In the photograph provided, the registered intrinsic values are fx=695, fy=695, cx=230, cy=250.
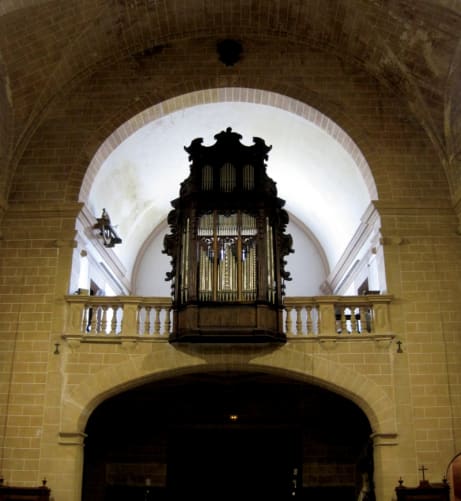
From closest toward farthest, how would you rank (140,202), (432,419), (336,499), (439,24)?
(432,419), (439,24), (336,499), (140,202)

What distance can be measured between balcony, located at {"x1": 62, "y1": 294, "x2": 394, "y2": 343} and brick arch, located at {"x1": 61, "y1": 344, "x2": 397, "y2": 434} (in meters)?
0.41

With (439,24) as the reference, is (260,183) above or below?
below

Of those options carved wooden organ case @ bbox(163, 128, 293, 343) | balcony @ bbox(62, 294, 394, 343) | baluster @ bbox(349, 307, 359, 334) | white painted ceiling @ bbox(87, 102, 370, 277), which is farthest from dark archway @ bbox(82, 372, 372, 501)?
white painted ceiling @ bbox(87, 102, 370, 277)

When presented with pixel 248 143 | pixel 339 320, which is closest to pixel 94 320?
pixel 339 320

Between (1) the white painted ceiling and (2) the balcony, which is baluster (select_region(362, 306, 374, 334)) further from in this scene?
(1) the white painted ceiling

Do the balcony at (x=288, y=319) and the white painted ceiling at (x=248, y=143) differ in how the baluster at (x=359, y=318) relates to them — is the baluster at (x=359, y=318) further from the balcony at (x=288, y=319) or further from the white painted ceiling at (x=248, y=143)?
the white painted ceiling at (x=248, y=143)

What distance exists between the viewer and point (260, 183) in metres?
14.0

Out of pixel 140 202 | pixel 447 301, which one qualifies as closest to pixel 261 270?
pixel 447 301

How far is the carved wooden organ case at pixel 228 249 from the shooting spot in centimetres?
1288

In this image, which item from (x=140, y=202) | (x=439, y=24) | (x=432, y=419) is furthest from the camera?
(x=140, y=202)

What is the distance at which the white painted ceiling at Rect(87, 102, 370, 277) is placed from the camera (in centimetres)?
1702

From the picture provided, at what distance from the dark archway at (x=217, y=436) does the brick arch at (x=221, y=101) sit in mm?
5128

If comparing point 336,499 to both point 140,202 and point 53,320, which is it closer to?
point 53,320

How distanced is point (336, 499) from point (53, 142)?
10.4 m
